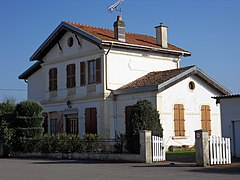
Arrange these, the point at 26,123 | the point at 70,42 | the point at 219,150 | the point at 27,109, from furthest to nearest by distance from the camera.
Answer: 1. the point at 70,42
2. the point at 27,109
3. the point at 26,123
4. the point at 219,150

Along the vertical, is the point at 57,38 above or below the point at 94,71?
above

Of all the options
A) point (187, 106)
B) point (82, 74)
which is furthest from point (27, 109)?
point (187, 106)

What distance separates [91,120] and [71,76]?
3657 mm

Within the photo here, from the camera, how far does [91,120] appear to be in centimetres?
2980

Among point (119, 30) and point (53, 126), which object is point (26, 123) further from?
point (119, 30)

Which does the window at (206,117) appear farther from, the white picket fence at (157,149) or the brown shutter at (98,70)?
the white picket fence at (157,149)

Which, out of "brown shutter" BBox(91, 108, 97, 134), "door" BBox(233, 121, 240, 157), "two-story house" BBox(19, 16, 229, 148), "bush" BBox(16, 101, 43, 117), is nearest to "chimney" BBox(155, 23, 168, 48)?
"two-story house" BBox(19, 16, 229, 148)

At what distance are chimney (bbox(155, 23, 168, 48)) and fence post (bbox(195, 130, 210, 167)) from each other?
1477 cm

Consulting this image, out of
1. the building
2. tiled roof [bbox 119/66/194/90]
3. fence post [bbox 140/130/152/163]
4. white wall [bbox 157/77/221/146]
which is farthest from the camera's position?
tiled roof [bbox 119/66/194/90]

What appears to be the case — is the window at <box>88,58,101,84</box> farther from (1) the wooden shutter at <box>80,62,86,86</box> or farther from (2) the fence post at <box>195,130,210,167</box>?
(2) the fence post at <box>195,130,210,167</box>

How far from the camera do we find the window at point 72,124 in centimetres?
3122

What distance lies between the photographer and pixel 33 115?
2791cm

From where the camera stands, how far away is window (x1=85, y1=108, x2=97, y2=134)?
2959 cm

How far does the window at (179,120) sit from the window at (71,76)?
7507 millimetres
